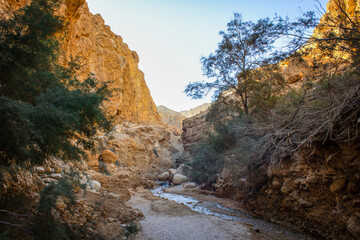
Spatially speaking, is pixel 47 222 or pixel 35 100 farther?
pixel 35 100

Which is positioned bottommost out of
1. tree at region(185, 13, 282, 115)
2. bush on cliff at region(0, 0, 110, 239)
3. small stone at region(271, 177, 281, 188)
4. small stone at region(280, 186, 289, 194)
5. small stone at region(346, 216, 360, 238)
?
small stone at region(346, 216, 360, 238)

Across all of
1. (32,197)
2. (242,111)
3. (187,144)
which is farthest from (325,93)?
(187,144)

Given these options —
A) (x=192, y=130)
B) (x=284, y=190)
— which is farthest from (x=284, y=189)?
(x=192, y=130)

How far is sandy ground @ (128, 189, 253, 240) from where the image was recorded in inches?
207

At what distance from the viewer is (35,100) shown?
369cm

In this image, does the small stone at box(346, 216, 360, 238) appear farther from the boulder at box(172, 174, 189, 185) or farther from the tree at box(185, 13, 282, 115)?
the boulder at box(172, 174, 189, 185)

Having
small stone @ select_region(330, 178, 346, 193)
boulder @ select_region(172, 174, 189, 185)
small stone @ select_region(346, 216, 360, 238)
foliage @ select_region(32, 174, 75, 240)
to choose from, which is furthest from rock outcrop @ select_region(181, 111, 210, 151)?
foliage @ select_region(32, 174, 75, 240)

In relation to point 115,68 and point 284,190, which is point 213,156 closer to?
point 284,190

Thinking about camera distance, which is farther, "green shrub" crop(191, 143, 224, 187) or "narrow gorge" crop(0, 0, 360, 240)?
"green shrub" crop(191, 143, 224, 187)

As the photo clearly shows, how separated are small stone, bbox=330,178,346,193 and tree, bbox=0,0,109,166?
575 centimetres

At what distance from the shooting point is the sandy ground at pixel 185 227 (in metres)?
5.27

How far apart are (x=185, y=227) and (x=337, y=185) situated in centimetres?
412

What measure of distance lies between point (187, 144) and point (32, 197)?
2940 centimetres

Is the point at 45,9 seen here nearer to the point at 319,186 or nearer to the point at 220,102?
the point at 319,186
